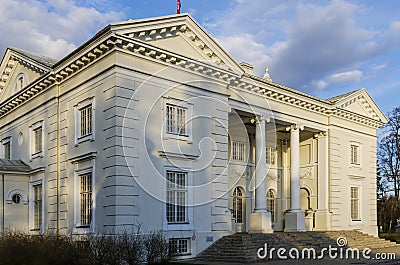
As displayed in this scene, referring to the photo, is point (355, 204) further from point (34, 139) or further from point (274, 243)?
point (34, 139)

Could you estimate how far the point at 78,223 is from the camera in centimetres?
2081

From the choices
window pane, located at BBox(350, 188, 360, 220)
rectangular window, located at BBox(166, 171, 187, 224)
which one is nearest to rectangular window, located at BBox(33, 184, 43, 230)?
rectangular window, located at BBox(166, 171, 187, 224)

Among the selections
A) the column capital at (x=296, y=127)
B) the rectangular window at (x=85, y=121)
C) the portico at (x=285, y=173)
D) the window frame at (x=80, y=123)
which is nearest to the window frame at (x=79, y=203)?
the window frame at (x=80, y=123)

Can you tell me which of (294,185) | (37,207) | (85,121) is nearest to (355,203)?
(294,185)

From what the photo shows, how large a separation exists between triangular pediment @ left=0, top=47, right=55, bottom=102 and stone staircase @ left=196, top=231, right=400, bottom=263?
12.4 metres

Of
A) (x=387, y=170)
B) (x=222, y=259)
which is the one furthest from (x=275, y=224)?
(x=387, y=170)

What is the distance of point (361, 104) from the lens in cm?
3353

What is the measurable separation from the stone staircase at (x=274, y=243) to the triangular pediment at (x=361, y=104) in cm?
834

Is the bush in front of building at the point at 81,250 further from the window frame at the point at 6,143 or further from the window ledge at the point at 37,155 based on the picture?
the window frame at the point at 6,143

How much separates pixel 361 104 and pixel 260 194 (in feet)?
39.7

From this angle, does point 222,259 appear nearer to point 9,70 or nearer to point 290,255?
point 290,255

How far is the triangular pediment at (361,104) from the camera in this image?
31453 millimetres

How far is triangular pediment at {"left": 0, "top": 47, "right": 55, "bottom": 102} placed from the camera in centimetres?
2554

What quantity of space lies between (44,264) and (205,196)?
8768mm
